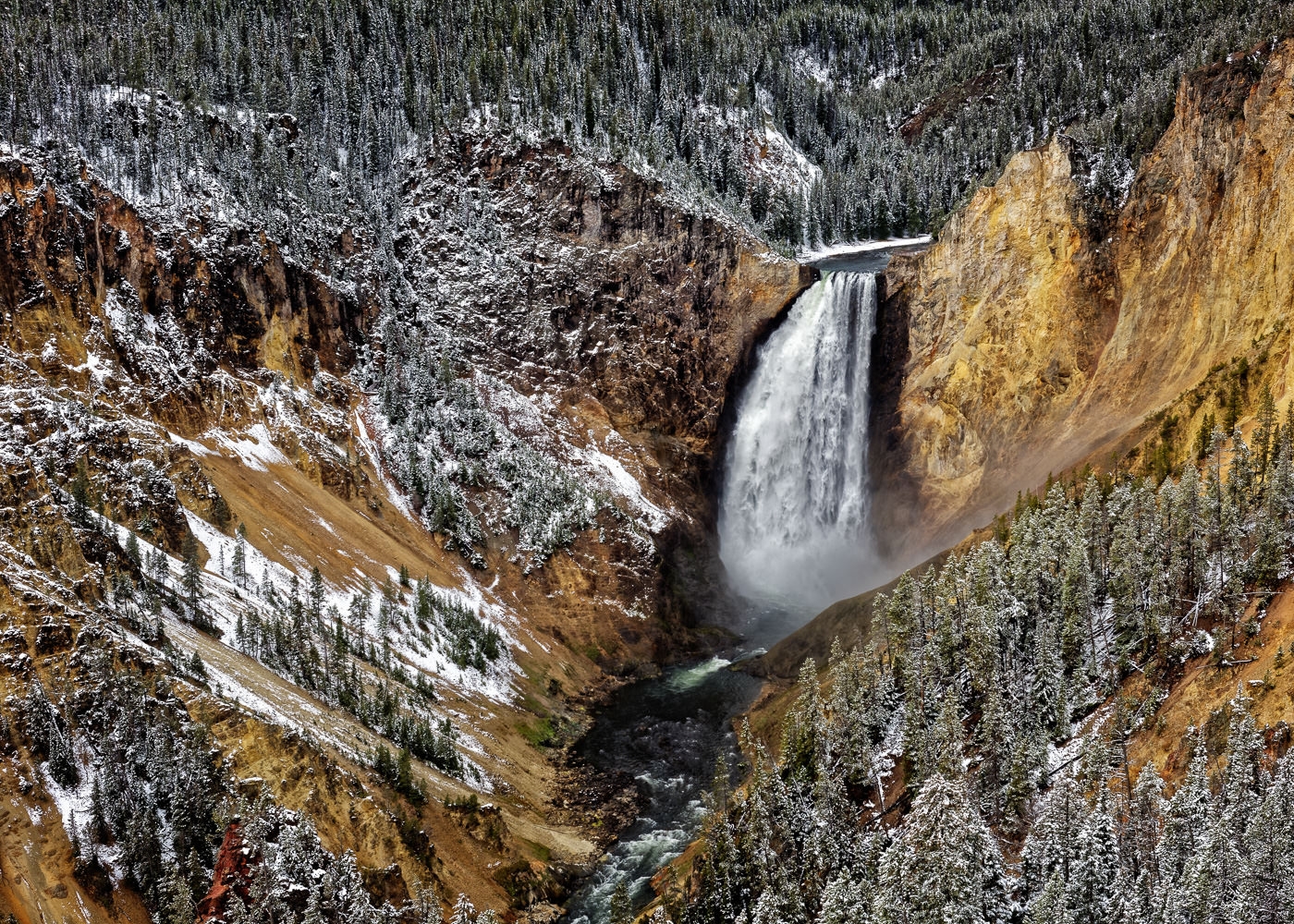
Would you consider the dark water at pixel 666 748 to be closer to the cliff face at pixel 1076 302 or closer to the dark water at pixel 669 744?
the dark water at pixel 669 744

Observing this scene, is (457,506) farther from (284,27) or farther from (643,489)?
(284,27)

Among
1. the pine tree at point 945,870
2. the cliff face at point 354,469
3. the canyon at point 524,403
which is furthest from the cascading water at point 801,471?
the pine tree at point 945,870

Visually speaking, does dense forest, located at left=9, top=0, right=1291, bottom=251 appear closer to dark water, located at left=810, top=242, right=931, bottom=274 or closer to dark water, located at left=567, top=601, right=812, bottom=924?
dark water, located at left=810, top=242, right=931, bottom=274

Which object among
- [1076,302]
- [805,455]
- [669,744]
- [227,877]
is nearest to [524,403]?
[805,455]

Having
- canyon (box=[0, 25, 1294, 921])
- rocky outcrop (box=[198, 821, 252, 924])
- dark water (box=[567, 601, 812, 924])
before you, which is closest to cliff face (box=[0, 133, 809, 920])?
canyon (box=[0, 25, 1294, 921])

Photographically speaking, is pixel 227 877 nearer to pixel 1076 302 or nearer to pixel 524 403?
pixel 524 403

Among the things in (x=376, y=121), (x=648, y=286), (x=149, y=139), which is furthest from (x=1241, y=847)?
(x=376, y=121)

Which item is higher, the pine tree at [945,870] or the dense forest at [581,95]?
the dense forest at [581,95]

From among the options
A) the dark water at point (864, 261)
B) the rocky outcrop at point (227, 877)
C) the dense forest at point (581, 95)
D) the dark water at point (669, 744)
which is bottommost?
the dark water at point (669, 744)
